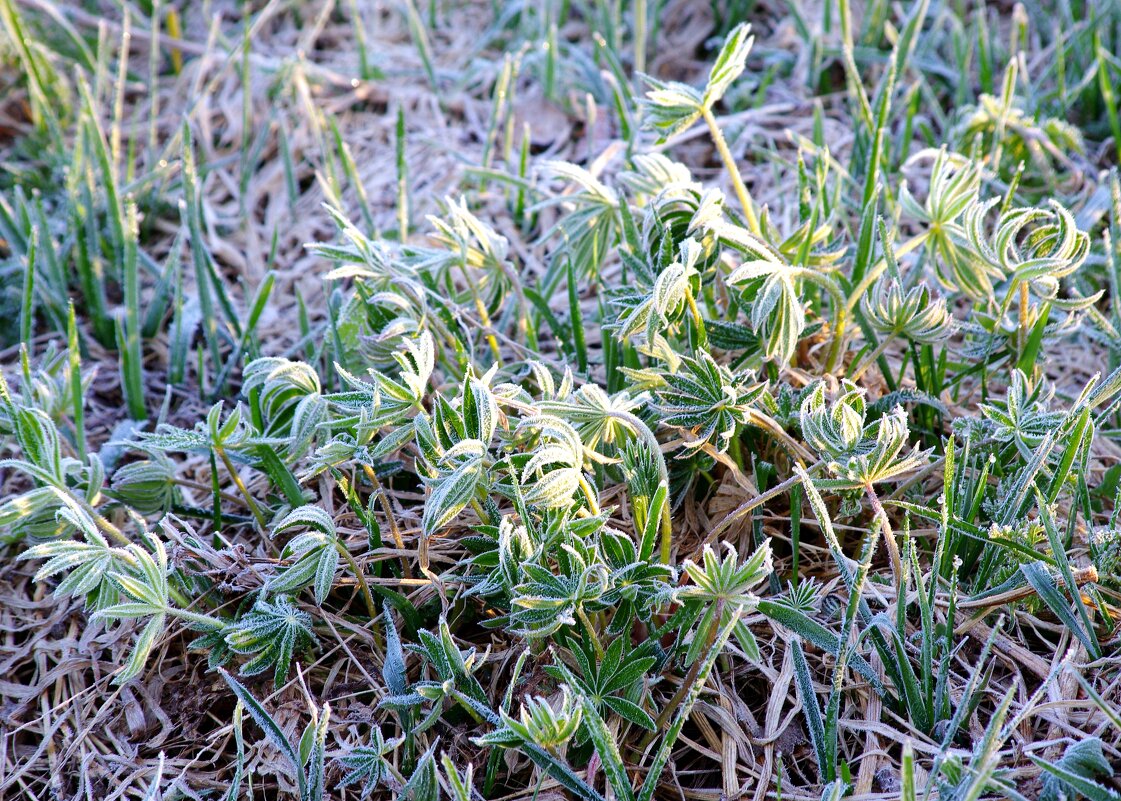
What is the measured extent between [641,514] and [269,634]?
1.90 ft

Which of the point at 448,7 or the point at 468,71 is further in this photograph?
the point at 448,7

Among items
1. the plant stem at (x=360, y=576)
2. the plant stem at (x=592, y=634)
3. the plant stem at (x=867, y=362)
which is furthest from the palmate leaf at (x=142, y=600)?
the plant stem at (x=867, y=362)

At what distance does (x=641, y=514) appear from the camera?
1.53 metres

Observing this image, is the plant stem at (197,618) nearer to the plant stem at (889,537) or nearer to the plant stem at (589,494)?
the plant stem at (589,494)

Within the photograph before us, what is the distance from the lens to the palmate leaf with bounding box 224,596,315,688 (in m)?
1.49

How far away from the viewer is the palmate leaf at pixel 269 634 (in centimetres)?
149

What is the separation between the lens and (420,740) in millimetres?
1524

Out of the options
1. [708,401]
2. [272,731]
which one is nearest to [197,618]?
[272,731]

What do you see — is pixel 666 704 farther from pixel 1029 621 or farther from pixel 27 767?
pixel 27 767

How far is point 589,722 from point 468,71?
2.14m

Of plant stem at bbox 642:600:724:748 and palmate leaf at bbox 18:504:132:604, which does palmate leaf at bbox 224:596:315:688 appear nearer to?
palmate leaf at bbox 18:504:132:604

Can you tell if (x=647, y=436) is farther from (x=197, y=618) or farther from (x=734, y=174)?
(x=197, y=618)

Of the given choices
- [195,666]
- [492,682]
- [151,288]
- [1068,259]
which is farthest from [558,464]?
[151,288]

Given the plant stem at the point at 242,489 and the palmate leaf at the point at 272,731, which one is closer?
the palmate leaf at the point at 272,731
